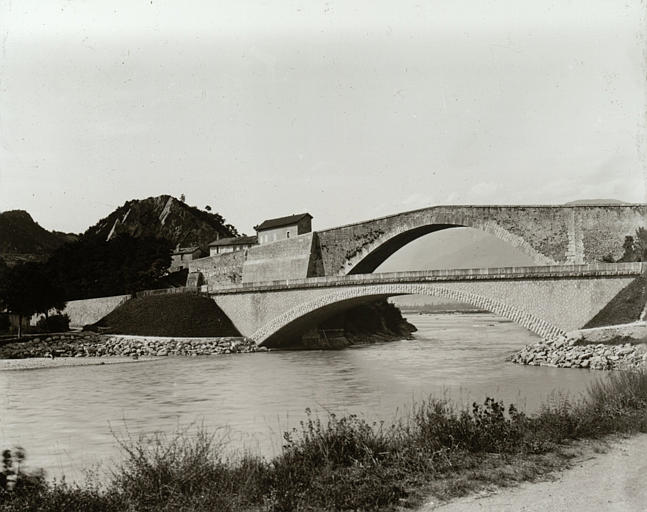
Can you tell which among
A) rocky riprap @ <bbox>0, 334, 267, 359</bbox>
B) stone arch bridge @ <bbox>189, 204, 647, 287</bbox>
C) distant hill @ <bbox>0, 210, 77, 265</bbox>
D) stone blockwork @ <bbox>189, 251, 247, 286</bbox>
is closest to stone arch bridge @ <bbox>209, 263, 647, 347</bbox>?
rocky riprap @ <bbox>0, 334, 267, 359</bbox>

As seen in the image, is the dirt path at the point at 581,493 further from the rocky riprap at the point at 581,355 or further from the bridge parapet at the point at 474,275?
the bridge parapet at the point at 474,275

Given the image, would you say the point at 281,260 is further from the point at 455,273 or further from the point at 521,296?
the point at 521,296

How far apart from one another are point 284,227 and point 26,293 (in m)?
25.7

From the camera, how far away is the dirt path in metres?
6.09

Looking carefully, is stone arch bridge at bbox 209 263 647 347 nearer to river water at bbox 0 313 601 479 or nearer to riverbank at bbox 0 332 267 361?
riverbank at bbox 0 332 267 361

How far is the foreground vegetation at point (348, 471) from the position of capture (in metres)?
6.61

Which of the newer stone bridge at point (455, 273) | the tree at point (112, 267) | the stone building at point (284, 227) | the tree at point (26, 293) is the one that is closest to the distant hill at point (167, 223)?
the tree at point (112, 267)

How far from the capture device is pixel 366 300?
3906cm

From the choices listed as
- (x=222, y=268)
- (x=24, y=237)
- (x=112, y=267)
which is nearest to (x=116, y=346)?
(x=222, y=268)

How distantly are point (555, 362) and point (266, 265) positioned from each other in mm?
34435

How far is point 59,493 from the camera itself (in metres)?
6.90

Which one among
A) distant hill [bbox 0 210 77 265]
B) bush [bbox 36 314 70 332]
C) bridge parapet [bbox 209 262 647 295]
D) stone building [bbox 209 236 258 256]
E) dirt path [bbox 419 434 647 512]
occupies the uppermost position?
distant hill [bbox 0 210 77 265]

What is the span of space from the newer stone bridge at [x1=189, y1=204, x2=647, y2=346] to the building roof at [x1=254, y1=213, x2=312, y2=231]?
5.33 meters

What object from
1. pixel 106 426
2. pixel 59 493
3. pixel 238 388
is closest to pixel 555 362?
pixel 238 388
